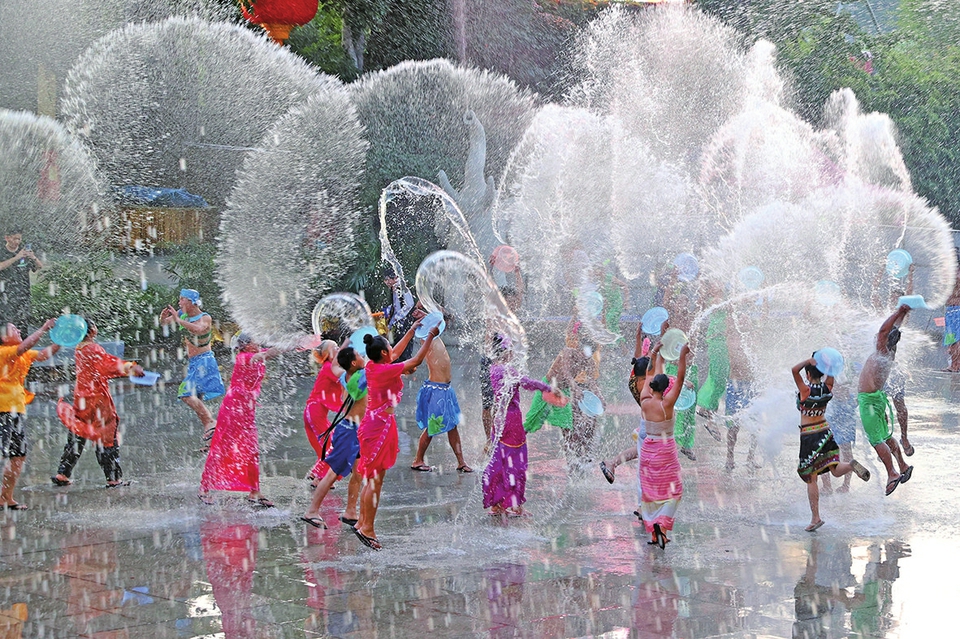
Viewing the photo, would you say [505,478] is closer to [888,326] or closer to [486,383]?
[486,383]

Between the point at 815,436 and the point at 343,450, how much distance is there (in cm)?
321

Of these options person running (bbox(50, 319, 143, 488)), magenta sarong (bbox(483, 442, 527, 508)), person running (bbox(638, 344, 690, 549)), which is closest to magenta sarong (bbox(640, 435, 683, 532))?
person running (bbox(638, 344, 690, 549))

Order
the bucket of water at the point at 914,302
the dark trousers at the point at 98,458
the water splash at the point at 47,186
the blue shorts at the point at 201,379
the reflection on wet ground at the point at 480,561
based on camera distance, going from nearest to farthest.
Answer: the reflection on wet ground at the point at 480,561, the bucket of water at the point at 914,302, the dark trousers at the point at 98,458, the blue shorts at the point at 201,379, the water splash at the point at 47,186

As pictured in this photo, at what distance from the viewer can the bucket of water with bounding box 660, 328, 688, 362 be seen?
8688 millimetres

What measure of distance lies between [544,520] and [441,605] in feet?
7.32

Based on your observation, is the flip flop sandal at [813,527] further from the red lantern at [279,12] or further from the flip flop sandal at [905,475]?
the red lantern at [279,12]

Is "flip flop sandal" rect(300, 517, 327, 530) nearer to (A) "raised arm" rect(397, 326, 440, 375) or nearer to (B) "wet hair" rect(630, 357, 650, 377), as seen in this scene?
(A) "raised arm" rect(397, 326, 440, 375)

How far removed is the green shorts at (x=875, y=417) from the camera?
29.3 feet

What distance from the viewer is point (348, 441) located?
26.0ft

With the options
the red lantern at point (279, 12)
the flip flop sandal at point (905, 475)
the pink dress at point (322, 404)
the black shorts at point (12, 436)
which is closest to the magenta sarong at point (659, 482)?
the flip flop sandal at point (905, 475)

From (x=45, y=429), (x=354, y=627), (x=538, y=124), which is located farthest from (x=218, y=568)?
Result: (x=538, y=124)

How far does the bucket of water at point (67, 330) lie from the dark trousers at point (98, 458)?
976mm

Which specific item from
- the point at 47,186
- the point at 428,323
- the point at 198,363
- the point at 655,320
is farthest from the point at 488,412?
the point at 47,186

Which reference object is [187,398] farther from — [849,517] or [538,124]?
[538,124]
